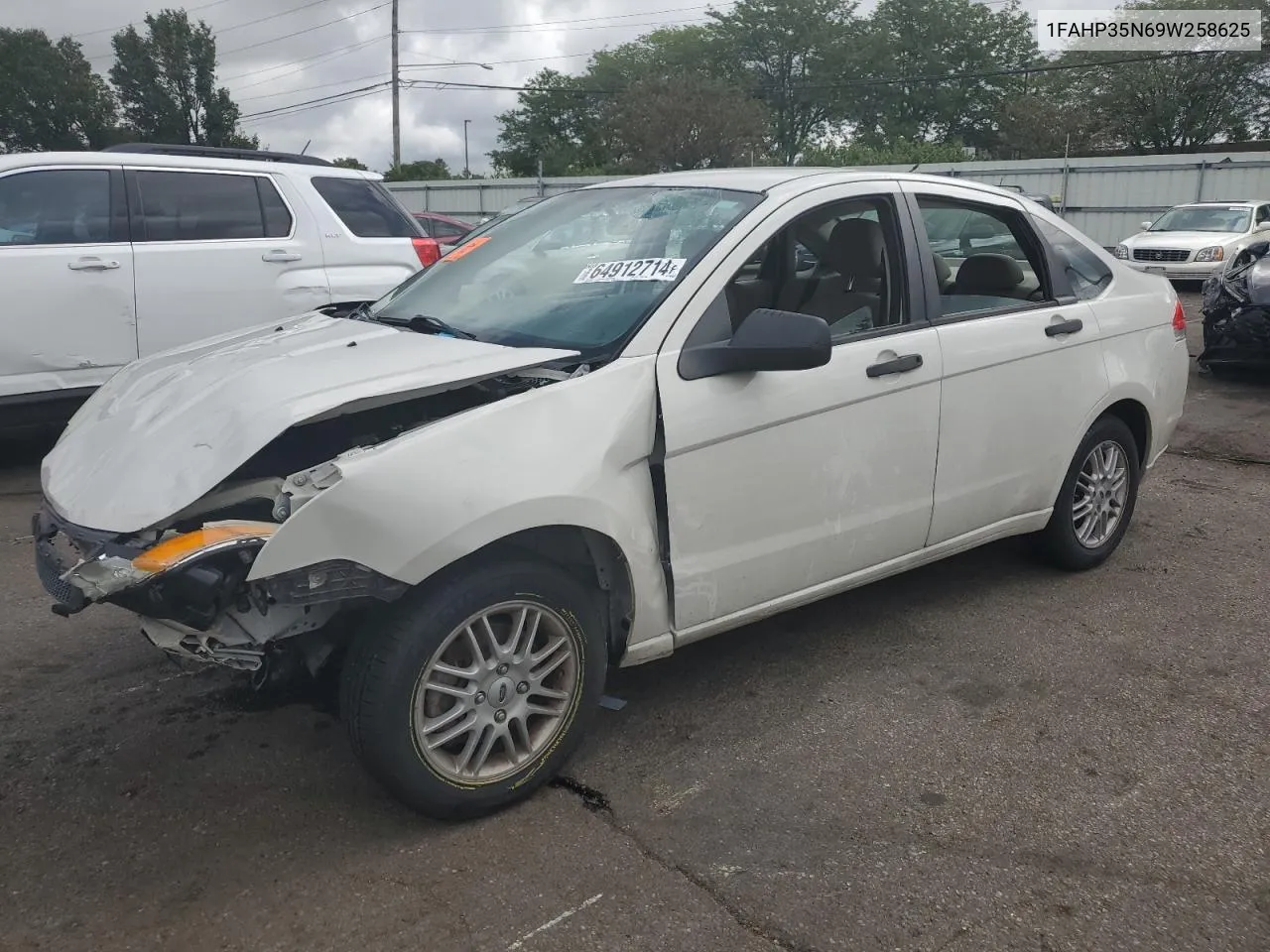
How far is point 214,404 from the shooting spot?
296 centimetres

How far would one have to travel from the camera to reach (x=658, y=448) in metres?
3.14

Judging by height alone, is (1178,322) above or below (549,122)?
below

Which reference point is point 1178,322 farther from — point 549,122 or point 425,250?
point 549,122

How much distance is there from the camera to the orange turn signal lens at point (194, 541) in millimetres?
2539

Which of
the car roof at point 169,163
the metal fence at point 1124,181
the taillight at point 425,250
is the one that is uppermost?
the metal fence at point 1124,181

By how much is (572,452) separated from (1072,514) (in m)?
2.66

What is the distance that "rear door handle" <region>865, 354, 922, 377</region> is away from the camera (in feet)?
12.0

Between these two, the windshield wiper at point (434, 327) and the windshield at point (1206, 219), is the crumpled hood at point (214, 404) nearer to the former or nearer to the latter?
the windshield wiper at point (434, 327)

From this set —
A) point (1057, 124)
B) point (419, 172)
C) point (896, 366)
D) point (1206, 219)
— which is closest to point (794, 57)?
point (1057, 124)

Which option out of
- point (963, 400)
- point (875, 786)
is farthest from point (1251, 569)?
point (875, 786)

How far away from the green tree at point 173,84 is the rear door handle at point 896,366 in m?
66.6

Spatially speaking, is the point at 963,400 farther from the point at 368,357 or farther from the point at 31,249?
the point at 31,249

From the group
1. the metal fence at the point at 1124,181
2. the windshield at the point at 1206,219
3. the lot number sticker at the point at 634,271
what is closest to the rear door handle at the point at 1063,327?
the lot number sticker at the point at 634,271

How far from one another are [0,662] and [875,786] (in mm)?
3059
